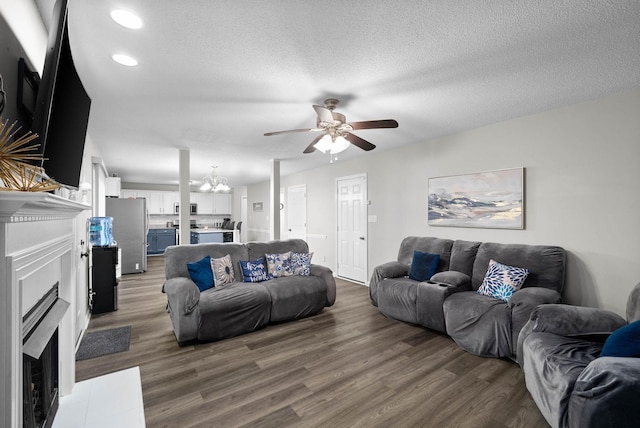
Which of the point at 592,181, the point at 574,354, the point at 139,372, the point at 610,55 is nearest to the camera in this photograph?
the point at 574,354

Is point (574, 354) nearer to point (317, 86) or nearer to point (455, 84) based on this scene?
point (455, 84)

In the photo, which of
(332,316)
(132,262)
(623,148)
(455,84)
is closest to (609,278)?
(623,148)

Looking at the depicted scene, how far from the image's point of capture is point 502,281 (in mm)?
2994

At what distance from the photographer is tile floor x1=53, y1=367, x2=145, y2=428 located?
180cm

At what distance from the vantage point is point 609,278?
276cm

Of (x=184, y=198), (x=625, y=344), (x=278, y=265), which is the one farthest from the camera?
(x=184, y=198)

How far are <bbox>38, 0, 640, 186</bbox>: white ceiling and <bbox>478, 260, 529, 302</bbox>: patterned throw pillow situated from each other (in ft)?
5.54

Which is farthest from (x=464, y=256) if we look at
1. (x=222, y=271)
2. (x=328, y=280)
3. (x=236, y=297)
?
(x=222, y=271)

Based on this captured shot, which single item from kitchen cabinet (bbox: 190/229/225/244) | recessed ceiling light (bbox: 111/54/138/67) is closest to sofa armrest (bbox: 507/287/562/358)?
recessed ceiling light (bbox: 111/54/138/67)

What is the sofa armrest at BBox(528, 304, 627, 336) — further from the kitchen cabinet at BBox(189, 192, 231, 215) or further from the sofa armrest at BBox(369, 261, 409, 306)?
the kitchen cabinet at BBox(189, 192, 231, 215)

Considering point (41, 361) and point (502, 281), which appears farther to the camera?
point (502, 281)

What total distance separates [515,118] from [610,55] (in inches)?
53.5

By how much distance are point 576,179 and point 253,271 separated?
144 inches

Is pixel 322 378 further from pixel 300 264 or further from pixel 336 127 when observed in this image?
pixel 336 127
